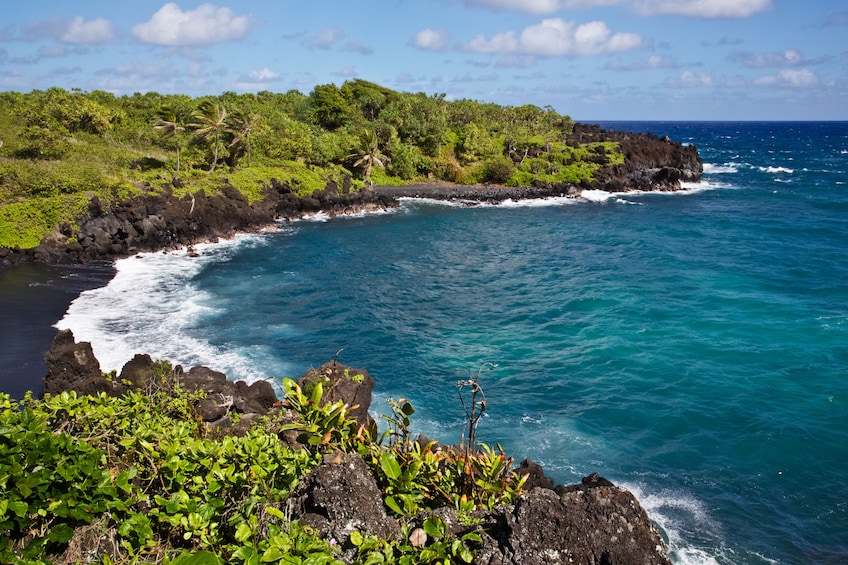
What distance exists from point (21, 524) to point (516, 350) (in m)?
23.3

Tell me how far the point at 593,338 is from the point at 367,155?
44.1 metres

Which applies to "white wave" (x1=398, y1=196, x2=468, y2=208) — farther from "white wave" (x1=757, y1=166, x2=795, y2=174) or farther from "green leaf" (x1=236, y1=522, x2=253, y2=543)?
"green leaf" (x1=236, y1=522, x2=253, y2=543)

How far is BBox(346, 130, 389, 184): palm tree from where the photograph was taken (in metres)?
65.7

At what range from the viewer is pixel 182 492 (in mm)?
6188

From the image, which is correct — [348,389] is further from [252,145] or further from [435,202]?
[435,202]

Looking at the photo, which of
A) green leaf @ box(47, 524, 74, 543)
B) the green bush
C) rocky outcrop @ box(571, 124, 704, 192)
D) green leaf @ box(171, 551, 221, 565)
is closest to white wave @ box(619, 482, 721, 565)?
green leaf @ box(171, 551, 221, 565)

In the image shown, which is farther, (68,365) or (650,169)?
(650,169)

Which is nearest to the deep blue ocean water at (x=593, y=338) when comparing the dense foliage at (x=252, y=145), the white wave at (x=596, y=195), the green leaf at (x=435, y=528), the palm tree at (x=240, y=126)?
the dense foliage at (x=252, y=145)

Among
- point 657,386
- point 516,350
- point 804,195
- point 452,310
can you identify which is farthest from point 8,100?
point 804,195

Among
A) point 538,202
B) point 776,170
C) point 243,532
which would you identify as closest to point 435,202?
point 538,202

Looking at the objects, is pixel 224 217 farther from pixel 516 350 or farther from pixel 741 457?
pixel 741 457

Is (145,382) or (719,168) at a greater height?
(719,168)

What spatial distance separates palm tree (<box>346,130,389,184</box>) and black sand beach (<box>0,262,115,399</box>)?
3410 cm

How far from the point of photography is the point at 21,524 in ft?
17.8
